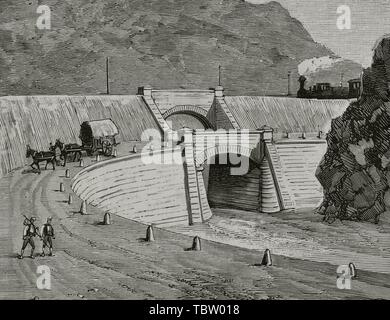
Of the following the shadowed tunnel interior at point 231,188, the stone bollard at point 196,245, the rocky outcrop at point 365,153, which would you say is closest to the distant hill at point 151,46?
the rocky outcrop at point 365,153

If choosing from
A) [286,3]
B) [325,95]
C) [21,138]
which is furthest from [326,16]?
[325,95]

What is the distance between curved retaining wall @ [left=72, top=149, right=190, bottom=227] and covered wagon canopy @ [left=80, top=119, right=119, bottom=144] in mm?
3172

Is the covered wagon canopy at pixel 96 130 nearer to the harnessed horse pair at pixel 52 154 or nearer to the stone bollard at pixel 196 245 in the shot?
the harnessed horse pair at pixel 52 154

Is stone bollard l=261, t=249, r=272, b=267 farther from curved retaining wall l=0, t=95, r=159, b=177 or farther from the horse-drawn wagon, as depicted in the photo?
the horse-drawn wagon

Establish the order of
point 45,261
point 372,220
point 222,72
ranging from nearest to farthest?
point 45,261 → point 372,220 → point 222,72

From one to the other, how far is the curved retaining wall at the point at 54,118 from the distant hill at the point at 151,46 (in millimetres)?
790

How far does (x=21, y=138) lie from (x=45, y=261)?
18521 millimetres

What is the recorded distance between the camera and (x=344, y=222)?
34.1 metres

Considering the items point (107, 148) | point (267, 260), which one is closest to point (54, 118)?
point (107, 148)

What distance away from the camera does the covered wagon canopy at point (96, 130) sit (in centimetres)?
3509

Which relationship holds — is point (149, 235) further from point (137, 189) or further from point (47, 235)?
point (137, 189)

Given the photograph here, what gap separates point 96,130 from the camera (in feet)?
115

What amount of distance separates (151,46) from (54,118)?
30.0ft
